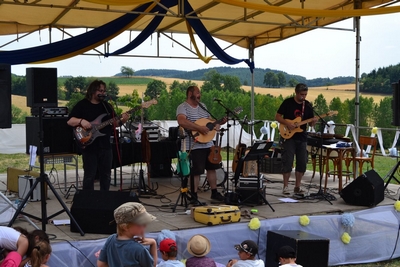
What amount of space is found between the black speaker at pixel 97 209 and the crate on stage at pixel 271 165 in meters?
4.72

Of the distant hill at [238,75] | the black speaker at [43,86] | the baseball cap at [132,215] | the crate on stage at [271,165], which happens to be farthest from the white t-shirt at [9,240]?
the distant hill at [238,75]

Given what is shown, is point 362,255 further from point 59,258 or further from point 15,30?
point 15,30

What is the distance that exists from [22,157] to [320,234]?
38.2 ft

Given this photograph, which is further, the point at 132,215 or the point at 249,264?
the point at 249,264

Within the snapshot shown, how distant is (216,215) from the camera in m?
5.20

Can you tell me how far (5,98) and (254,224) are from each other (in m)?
2.88

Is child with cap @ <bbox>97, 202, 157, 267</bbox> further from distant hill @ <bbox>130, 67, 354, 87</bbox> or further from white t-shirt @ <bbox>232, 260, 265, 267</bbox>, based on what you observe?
distant hill @ <bbox>130, 67, 354, 87</bbox>

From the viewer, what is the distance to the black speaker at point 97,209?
15.9 feet

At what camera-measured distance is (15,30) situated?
9102 mm

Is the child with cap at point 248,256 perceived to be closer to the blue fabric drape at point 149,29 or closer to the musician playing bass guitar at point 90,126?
the musician playing bass guitar at point 90,126

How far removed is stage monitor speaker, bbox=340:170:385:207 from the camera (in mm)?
6234

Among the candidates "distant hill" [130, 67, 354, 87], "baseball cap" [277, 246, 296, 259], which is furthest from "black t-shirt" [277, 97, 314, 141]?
"distant hill" [130, 67, 354, 87]

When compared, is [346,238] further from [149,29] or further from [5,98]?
[149,29]

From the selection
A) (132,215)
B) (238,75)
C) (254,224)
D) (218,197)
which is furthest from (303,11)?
(238,75)
